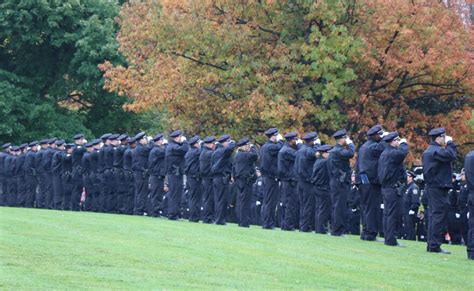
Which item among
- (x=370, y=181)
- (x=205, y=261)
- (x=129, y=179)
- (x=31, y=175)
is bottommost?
(x=205, y=261)

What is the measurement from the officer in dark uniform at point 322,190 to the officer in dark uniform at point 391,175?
2816 mm

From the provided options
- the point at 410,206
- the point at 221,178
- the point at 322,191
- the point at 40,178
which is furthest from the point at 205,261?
the point at 40,178

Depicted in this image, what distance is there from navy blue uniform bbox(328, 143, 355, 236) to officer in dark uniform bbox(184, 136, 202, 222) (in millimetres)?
4752

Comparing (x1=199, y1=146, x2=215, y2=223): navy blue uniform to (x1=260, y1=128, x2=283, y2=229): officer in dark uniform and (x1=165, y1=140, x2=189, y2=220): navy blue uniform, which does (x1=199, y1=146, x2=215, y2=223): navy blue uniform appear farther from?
(x1=260, y1=128, x2=283, y2=229): officer in dark uniform

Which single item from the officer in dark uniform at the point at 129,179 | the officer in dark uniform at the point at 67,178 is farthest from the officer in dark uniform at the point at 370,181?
the officer in dark uniform at the point at 67,178

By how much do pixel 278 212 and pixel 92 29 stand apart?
21.2 meters

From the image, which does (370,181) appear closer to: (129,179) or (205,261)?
(205,261)

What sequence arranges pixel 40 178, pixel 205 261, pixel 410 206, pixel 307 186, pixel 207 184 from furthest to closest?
pixel 40 178
pixel 410 206
pixel 207 184
pixel 307 186
pixel 205 261

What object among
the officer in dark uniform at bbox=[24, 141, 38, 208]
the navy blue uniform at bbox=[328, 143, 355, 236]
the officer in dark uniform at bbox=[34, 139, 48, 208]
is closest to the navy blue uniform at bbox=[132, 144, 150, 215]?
the officer in dark uniform at bbox=[34, 139, 48, 208]

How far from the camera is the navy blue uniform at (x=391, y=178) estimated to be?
2139 cm

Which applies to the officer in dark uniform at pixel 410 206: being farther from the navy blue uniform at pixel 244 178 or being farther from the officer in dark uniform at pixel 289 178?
the navy blue uniform at pixel 244 178

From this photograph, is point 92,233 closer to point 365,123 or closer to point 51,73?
point 365,123

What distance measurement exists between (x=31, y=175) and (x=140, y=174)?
787cm

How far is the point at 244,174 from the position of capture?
26.3m
